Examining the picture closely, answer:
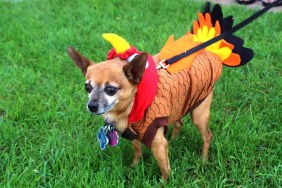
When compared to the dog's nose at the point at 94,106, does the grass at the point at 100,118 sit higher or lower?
lower

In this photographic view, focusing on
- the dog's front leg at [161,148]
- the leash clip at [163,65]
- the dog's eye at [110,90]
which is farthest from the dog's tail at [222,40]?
the dog's eye at [110,90]

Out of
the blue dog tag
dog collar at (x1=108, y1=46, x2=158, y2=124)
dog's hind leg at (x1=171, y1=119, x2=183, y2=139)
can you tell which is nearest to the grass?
dog's hind leg at (x1=171, y1=119, x2=183, y2=139)

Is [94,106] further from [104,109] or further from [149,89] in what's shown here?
[149,89]

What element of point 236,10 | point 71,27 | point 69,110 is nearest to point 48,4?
point 71,27

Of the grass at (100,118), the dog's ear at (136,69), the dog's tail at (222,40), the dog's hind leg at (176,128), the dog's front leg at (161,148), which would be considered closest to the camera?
the dog's ear at (136,69)

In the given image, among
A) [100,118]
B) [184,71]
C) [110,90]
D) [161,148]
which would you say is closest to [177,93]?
[184,71]

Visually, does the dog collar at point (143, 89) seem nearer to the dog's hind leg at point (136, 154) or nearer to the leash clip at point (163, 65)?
the leash clip at point (163, 65)

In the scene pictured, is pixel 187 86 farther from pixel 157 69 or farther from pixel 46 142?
pixel 46 142

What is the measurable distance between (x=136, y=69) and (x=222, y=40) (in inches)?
30.7

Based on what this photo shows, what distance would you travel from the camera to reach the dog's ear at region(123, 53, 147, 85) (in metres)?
1.83

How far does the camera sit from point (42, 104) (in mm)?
3070

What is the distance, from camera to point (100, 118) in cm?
284

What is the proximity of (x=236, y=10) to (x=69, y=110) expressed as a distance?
2.84 m

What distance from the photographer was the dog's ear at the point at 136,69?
183 cm
